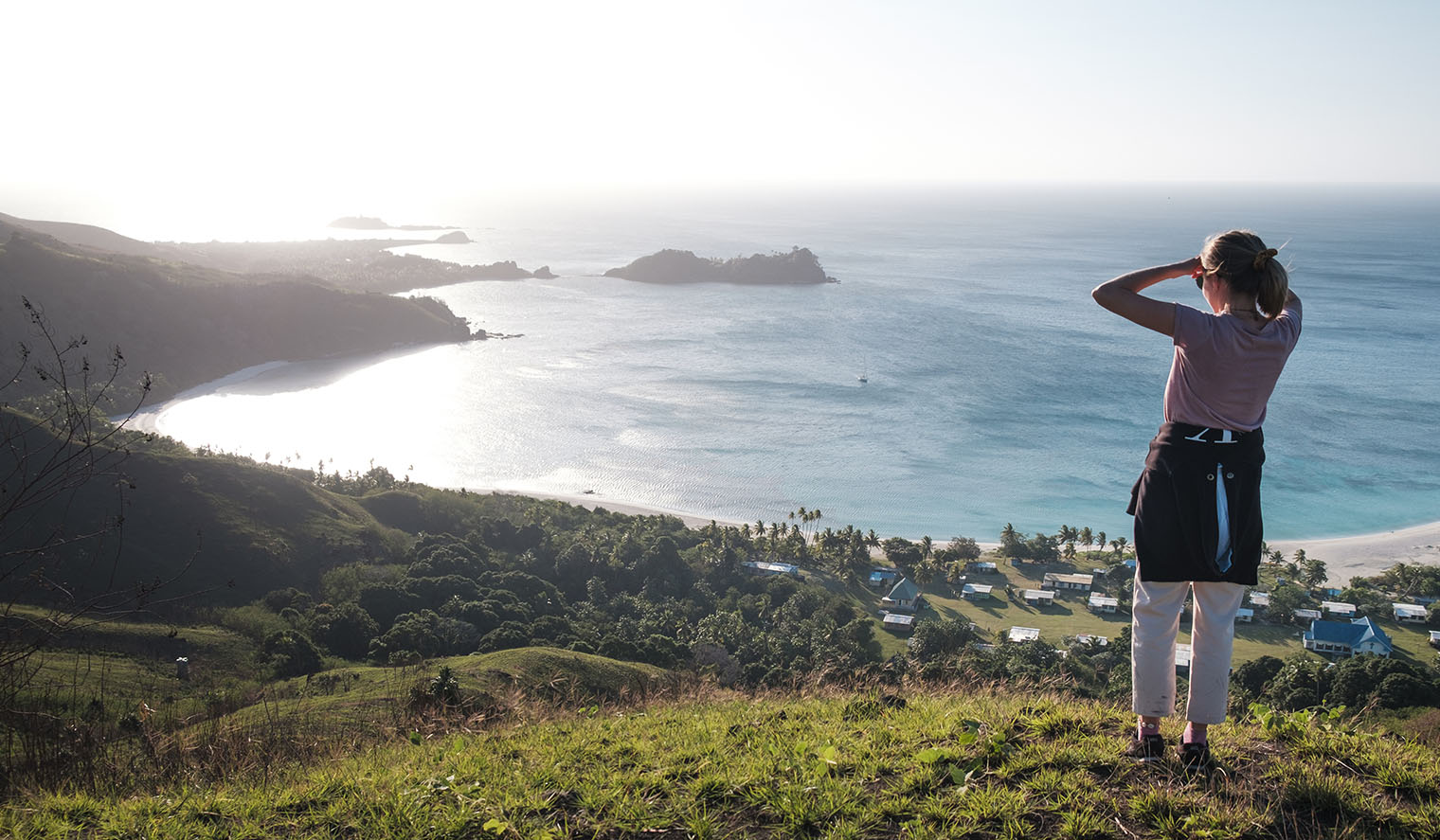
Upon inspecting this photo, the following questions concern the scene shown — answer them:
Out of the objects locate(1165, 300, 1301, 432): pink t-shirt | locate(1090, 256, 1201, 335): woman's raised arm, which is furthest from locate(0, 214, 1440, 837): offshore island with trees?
locate(1090, 256, 1201, 335): woman's raised arm

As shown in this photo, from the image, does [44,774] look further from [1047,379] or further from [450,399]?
[1047,379]

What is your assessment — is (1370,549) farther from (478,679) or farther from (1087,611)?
(478,679)

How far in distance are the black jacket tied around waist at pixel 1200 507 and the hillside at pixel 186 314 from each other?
174 ft

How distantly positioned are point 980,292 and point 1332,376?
37372 millimetres

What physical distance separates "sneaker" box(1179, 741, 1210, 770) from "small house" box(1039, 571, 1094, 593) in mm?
25505

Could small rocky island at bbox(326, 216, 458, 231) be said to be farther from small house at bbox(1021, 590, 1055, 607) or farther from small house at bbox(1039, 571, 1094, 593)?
small house at bbox(1021, 590, 1055, 607)

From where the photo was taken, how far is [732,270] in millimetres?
108750

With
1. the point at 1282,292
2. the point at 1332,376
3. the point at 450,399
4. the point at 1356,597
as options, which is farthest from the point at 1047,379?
the point at 1282,292

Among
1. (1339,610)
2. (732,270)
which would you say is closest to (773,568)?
(1339,610)

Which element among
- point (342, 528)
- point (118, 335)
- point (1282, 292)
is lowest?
point (342, 528)

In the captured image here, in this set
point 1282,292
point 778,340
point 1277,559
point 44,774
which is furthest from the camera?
point 778,340

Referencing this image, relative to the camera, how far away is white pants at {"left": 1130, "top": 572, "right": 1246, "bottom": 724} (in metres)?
3.38

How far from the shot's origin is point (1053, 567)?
29469 mm

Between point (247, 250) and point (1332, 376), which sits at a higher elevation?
point (247, 250)
